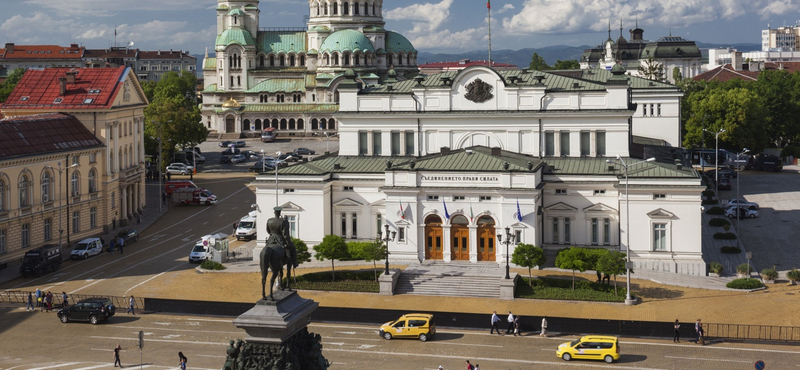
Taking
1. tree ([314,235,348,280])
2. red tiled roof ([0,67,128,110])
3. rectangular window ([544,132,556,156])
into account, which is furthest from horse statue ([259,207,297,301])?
red tiled roof ([0,67,128,110])

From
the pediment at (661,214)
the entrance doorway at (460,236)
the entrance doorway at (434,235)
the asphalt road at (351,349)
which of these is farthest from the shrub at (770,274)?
the entrance doorway at (434,235)

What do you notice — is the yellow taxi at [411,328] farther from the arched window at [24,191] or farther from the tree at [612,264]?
the arched window at [24,191]

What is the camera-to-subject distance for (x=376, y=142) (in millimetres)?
79250

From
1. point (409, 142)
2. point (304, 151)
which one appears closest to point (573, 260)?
point (409, 142)

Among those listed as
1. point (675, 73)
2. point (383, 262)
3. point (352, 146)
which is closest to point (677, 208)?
point (383, 262)

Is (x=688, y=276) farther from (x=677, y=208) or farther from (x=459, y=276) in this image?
(x=459, y=276)

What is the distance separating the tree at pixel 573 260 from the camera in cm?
6038

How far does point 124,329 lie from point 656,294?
104ft

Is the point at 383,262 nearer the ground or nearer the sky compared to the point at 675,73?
nearer the ground

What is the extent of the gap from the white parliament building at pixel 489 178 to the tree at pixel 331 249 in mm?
4477

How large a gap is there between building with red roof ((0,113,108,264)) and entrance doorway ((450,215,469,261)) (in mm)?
29628

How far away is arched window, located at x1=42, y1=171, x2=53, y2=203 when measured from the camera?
246ft

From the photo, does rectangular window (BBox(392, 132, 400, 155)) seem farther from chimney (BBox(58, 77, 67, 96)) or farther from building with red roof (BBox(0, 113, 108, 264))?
chimney (BBox(58, 77, 67, 96))

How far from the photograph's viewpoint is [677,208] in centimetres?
6594
